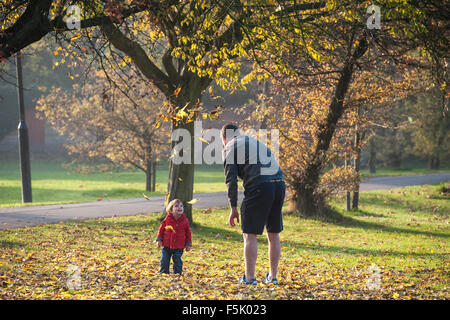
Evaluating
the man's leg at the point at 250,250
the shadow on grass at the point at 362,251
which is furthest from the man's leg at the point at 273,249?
the shadow on grass at the point at 362,251

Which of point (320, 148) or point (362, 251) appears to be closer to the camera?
point (362, 251)

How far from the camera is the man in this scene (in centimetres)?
577

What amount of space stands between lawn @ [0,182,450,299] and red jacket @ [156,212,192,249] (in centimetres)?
46

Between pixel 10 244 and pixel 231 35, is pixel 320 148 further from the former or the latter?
pixel 10 244

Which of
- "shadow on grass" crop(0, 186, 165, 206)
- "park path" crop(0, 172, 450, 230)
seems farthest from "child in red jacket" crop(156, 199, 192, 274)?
"shadow on grass" crop(0, 186, 165, 206)

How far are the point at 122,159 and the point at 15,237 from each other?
37.9ft

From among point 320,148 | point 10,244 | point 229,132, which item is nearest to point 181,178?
point 10,244

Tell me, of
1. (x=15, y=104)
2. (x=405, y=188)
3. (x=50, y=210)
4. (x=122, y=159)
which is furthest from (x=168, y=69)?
(x=15, y=104)

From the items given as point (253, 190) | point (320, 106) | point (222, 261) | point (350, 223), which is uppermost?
point (320, 106)

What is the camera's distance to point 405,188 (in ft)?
80.5

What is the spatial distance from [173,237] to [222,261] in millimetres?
2079

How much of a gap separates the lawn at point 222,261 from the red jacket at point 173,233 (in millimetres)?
462

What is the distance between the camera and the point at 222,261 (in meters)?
8.69

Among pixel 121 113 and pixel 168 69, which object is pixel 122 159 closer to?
pixel 121 113
